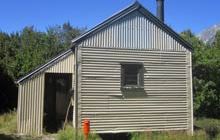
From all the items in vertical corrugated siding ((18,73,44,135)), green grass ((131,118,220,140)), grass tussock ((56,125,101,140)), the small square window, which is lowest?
green grass ((131,118,220,140))

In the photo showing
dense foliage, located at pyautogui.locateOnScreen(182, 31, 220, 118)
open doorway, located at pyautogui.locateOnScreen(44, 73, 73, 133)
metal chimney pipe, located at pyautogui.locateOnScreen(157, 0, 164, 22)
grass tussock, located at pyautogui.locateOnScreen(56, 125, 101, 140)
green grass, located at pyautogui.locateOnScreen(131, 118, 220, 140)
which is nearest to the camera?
grass tussock, located at pyautogui.locateOnScreen(56, 125, 101, 140)

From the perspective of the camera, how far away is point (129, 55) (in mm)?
22656

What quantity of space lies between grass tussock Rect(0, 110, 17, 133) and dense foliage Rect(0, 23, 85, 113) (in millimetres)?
4392

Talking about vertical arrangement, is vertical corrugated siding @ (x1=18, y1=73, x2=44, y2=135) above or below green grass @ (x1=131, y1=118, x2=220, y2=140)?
above

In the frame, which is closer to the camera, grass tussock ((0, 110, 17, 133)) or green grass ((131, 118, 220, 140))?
green grass ((131, 118, 220, 140))

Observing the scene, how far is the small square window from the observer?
2247 centimetres

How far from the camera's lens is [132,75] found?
893 inches

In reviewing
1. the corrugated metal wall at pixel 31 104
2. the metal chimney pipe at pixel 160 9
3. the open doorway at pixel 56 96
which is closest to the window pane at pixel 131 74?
the corrugated metal wall at pixel 31 104

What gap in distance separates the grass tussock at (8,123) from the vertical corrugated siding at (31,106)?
0.99 m

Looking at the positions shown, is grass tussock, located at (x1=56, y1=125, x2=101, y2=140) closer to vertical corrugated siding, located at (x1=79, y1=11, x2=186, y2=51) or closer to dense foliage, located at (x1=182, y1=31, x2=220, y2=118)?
vertical corrugated siding, located at (x1=79, y1=11, x2=186, y2=51)

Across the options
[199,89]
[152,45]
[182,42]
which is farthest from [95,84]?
[199,89]

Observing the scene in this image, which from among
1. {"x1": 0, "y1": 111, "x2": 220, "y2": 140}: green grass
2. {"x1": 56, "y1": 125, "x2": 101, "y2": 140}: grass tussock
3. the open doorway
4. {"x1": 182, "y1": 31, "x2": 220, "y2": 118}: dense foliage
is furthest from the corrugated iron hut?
→ {"x1": 182, "y1": 31, "x2": 220, "y2": 118}: dense foliage

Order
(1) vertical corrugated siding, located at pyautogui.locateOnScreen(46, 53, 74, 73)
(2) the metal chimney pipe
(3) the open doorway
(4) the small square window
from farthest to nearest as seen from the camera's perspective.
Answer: (3) the open doorway < (2) the metal chimney pipe < (1) vertical corrugated siding, located at pyautogui.locateOnScreen(46, 53, 74, 73) < (4) the small square window

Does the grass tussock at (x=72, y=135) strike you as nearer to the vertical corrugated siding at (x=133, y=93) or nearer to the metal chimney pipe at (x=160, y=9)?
the vertical corrugated siding at (x=133, y=93)
